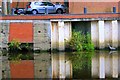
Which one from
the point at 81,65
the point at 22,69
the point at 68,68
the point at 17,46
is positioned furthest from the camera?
the point at 17,46

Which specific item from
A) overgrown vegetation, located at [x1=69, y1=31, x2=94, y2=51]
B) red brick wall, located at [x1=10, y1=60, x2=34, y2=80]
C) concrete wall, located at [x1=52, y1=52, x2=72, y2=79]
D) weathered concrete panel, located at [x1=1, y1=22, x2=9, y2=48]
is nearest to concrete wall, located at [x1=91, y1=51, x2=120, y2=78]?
concrete wall, located at [x1=52, y1=52, x2=72, y2=79]

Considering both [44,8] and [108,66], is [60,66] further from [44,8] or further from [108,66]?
[44,8]

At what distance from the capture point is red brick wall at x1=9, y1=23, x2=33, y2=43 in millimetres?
30828

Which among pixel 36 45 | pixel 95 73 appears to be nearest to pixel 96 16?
pixel 36 45

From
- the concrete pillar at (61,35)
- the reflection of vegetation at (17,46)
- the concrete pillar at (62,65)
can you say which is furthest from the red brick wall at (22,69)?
the concrete pillar at (61,35)

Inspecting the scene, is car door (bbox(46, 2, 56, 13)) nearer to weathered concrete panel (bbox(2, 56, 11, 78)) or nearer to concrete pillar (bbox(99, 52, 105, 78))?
concrete pillar (bbox(99, 52, 105, 78))

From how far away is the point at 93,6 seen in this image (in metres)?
34.6

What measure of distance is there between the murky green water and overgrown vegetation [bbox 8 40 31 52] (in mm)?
1494

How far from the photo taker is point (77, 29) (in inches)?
1264

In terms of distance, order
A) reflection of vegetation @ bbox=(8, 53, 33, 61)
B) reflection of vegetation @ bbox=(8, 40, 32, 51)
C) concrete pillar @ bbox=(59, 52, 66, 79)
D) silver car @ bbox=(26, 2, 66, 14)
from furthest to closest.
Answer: silver car @ bbox=(26, 2, 66, 14), reflection of vegetation @ bbox=(8, 40, 32, 51), reflection of vegetation @ bbox=(8, 53, 33, 61), concrete pillar @ bbox=(59, 52, 66, 79)

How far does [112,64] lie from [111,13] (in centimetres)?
937

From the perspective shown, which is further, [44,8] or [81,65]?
[44,8]

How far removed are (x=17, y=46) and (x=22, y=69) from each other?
8847 millimetres

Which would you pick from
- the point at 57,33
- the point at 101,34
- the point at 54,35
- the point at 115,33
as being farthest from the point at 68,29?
the point at 115,33
